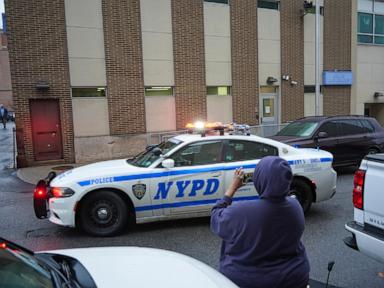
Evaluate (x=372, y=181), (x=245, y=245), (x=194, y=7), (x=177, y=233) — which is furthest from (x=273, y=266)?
(x=194, y=7)

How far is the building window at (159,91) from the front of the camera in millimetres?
14156

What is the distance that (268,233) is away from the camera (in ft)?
7.25

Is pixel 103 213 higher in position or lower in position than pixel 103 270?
lower

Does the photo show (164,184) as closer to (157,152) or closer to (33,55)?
(157,152)

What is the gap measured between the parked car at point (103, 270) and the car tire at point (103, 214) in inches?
116

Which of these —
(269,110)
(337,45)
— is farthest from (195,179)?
(337,45)

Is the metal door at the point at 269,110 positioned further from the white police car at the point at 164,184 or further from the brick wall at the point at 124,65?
the white police car at the point at 164,184

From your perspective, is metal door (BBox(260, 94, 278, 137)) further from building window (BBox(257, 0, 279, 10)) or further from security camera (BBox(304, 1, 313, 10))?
security camera (BBox(304, 1, 313, 10))

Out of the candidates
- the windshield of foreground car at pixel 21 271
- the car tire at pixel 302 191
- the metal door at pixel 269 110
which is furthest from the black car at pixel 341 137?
the windshield of foreground car at pixel 21 271

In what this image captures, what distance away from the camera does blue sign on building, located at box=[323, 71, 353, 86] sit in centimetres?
1792

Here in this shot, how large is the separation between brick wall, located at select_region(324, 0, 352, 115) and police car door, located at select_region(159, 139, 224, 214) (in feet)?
46.0

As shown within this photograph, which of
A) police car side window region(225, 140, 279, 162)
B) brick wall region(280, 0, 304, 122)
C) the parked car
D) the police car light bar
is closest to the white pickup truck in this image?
the parked car

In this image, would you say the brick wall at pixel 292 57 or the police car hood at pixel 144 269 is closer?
the police car hood at pixel 144 269

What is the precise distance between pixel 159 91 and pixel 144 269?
41.1 ft
